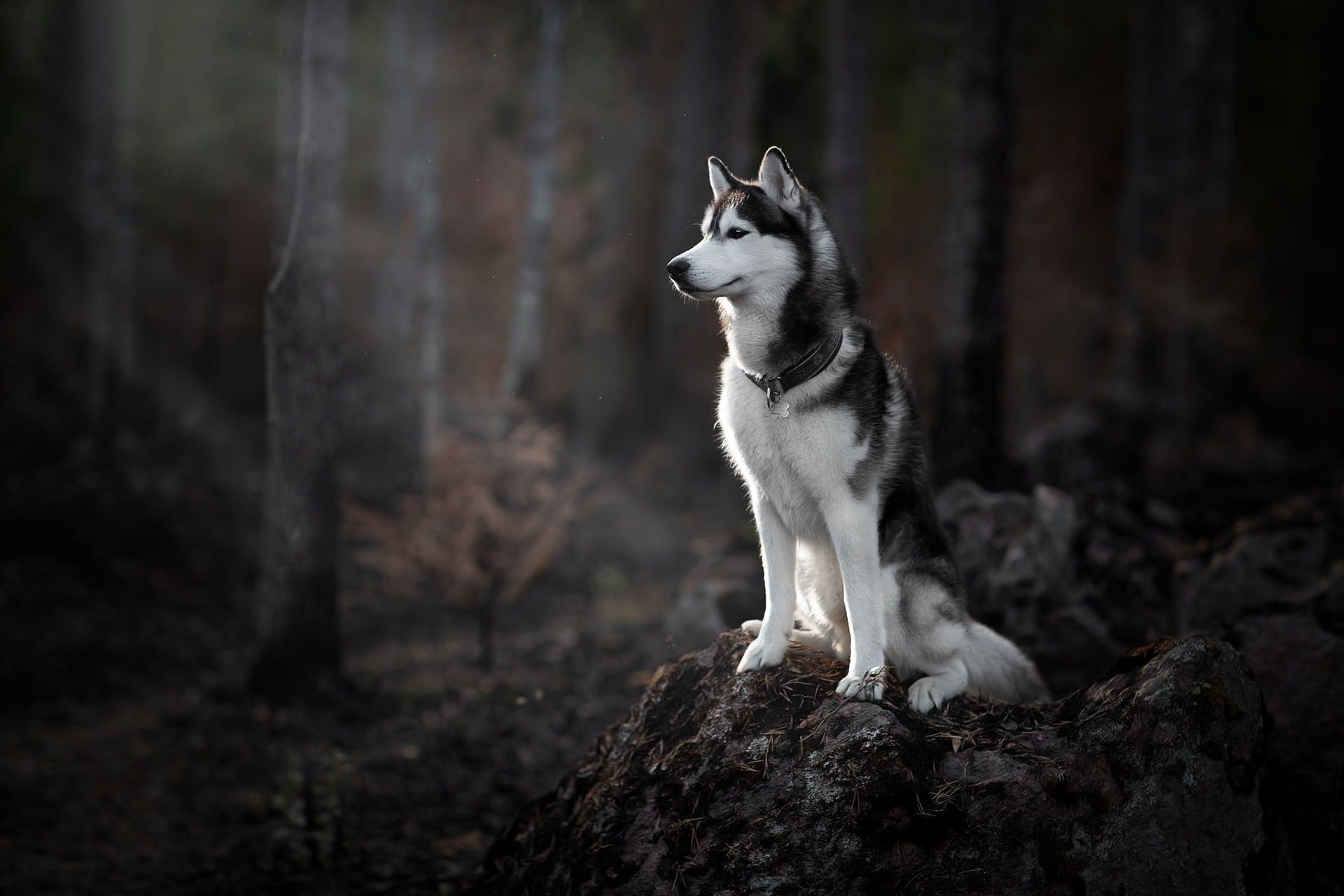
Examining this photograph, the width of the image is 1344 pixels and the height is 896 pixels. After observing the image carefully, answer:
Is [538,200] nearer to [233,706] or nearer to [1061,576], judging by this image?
[233,706]

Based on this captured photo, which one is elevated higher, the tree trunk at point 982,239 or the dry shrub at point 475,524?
the tree trunk at point 982,239

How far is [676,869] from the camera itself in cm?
349

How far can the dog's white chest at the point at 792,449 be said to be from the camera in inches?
147

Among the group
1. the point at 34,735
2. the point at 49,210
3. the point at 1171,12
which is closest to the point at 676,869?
the point at 34,735

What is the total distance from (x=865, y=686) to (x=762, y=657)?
0.48 metres

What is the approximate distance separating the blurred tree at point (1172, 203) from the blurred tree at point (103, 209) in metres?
14.8

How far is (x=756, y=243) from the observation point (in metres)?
3.80

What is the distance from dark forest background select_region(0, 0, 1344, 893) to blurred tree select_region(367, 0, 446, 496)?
0.41 ft

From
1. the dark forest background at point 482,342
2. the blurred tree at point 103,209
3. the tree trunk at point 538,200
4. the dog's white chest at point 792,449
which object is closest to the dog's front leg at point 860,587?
the dog's white chest at point 792,449

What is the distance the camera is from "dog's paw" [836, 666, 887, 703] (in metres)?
3.67

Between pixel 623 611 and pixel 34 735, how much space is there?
5.05 metres

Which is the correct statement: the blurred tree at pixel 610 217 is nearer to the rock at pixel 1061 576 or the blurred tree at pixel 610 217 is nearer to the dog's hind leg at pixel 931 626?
the rock at pixel 1061 576

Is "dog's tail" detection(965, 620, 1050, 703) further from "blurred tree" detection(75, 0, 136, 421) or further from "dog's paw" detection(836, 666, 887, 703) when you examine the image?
"blurred tree" detection(75, 0, 136, 421)

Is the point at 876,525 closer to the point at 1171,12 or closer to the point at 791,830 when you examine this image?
the point at 791,830
